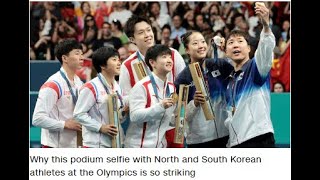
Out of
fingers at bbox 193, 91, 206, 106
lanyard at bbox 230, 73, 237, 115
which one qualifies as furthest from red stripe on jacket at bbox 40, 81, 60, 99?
lanyard at bbox 230, 73, 237, 115

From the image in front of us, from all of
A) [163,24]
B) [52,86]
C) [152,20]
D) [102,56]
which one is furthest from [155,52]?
[163,24]

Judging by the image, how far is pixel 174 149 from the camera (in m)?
5.45

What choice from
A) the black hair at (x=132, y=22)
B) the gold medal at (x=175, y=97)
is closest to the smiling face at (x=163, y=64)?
the gold medal at (x=175, y=97)

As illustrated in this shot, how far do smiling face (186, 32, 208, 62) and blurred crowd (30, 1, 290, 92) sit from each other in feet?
1.85

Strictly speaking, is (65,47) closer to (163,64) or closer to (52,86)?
(52,86)

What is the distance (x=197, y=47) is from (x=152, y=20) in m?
1.26

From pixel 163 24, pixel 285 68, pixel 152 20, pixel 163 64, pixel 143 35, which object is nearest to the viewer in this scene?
pixel 163 64

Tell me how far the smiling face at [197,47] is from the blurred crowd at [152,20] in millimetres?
564

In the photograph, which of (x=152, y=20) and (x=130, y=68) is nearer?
(x=130, y=68)

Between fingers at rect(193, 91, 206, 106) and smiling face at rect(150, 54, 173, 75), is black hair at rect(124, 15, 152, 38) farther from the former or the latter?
fingers at rect(193, 91, 206, 106)

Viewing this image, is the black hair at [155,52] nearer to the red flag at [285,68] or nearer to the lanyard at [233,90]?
the lanyard at [233,90]

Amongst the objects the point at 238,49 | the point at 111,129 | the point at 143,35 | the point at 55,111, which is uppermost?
the point at 143,35

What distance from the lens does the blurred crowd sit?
6109 millimetres

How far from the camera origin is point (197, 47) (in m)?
5.42
